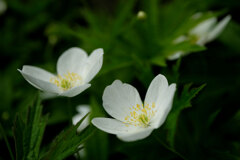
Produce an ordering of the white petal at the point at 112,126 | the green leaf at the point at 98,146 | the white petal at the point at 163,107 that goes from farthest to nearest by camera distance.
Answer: the green leaf at the point at 98,146 < the white petal at the point at 112,126 < the white petal at the point at 163,107

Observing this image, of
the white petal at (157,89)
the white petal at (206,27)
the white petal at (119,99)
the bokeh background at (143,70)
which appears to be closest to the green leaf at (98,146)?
the bokeh background at (143,70)

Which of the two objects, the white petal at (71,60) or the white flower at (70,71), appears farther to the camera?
the white petal at (71,60)

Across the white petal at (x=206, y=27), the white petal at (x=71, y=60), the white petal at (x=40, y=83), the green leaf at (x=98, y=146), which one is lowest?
the green leaf at (x=98, y=146)

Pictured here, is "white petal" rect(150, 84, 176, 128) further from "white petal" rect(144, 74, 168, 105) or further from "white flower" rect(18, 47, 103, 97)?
"white flower" rect(18, 47, 103, 97)

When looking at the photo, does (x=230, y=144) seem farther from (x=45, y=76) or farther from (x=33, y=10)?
(x=33, y=10)

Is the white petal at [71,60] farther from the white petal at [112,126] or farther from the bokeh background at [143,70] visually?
the white petal at [112,126]

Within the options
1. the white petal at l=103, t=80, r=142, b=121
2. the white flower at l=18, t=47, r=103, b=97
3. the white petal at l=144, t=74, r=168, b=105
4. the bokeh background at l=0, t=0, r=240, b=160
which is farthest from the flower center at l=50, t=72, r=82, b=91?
the white petal at l=144, t=74, r=168, b=105
